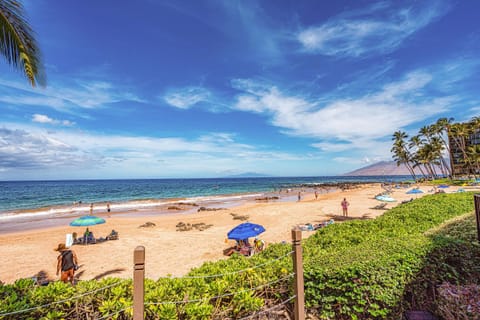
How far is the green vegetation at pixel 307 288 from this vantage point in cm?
313

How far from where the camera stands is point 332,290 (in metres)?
3.73

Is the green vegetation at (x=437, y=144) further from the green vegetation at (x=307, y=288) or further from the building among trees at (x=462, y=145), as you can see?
the green vegetation at (x=307, y=288)

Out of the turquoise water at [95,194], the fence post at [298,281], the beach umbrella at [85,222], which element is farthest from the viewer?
the turquoise water at [95,194]

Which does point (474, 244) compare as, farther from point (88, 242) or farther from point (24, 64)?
point (88, 242)

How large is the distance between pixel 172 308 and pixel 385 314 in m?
3.04

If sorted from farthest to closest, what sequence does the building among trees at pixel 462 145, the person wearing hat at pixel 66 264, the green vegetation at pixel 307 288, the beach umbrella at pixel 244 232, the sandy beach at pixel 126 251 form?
the building among trees at pixel 462 145 → the beach umbrella at pixel 244 232 → the sandy beach at pixel 126 251 → the person wearing hat at pixel 66 264 → the green vegetation at pixel 307 288

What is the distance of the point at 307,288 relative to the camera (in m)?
3.80

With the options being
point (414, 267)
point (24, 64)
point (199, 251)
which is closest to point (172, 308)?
point (414, 267)

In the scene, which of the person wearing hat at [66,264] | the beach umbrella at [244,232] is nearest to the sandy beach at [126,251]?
the beach umbrella at [244,232]

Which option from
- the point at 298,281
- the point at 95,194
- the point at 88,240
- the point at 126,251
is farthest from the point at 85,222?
the point at 95,194

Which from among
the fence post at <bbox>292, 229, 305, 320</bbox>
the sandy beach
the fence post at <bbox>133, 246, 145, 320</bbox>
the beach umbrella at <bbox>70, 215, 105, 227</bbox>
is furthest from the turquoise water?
the fence post at <bbox>292, 229, 305, 320</bbox>

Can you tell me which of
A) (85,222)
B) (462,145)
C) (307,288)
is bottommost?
(85,222)

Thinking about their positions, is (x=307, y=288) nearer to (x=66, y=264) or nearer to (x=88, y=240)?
(x=66, y=264)

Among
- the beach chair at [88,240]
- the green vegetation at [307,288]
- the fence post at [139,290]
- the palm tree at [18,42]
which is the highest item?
the palm tree at [18,42]
